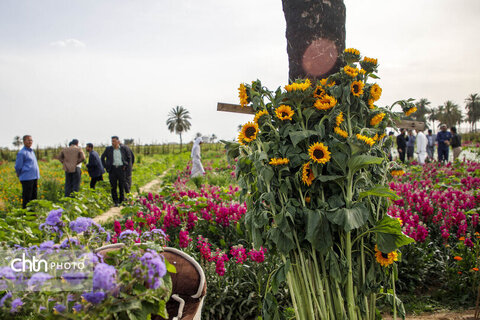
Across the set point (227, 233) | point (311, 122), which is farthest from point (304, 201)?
point (227, 233)

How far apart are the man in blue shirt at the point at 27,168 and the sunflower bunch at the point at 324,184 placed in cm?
641

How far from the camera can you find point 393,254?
213 cm

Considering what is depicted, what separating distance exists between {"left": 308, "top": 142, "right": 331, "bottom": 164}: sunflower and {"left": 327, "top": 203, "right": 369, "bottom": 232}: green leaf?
32 cm

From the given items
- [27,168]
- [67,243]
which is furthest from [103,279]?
[27,168]

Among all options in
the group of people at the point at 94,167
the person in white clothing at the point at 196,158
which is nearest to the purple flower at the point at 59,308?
the group of people at the point at 94,167

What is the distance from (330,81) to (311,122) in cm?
32

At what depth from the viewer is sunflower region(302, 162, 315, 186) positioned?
201 cm

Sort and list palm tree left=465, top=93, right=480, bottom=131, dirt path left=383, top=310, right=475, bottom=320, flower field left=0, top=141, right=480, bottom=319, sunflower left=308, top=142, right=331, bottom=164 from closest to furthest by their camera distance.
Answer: flower field left=0, top=141, right=480, bottom=319
sunflower left=308, top=142, right=331, bottom=164
dirt path left=383, top=310, right=475, bottom=320
palm tree left=465, top=93, right=480, bottom=131

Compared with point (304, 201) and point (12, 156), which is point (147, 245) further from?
point (12, 156)

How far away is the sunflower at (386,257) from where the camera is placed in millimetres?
2127

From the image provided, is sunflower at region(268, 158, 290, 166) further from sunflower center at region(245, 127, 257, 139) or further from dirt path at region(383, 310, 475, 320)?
dirt path at region(383, 310, 475, 320)

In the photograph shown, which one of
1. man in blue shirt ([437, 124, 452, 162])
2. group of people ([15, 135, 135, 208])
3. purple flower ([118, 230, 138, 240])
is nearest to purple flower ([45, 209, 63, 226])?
purple flower ([118, 230, 138, 240])

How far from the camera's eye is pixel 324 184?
2.14 meters

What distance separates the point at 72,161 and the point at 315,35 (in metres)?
7.44
